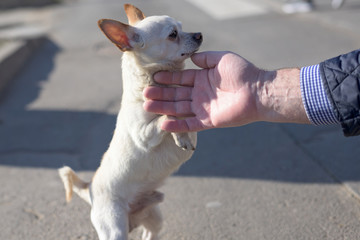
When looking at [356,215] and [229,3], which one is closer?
[356,215]

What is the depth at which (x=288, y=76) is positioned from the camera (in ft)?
7.61

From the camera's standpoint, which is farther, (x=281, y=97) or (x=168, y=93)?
(x=168, y=93)

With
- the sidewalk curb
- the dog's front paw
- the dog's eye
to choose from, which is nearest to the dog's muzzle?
the dog's eye

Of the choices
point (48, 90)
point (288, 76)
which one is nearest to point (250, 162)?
point (288, 76)

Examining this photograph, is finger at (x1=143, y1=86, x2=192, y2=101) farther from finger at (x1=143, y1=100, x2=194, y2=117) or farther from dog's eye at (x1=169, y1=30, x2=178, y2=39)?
dog's eye at (x1=169, y1=30, x2=178, y2=39)

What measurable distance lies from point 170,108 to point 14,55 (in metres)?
6.12

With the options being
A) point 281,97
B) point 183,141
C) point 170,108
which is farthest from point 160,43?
point 281,97

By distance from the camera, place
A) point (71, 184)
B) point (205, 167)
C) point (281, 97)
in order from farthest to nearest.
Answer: point (205, 167), point (71, 184), point (281, 97)

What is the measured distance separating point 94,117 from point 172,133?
121 inches

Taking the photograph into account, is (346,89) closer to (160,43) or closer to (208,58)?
(208,58)

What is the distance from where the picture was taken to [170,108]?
2.63 metres

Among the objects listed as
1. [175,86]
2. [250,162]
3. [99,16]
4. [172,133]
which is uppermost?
[175,86]

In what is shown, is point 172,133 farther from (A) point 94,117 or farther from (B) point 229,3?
(B) point 229,3

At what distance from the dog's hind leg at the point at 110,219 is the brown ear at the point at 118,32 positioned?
0.97m
